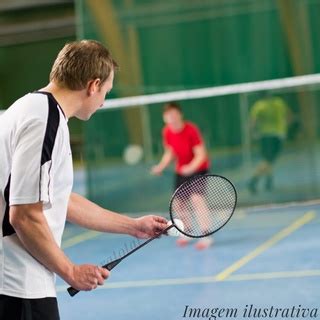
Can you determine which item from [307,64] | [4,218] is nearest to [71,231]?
[307,64]

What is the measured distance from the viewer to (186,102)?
34.6 ft

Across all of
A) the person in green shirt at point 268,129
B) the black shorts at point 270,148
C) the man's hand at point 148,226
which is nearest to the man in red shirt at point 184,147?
the person in green shirt at point 268,129

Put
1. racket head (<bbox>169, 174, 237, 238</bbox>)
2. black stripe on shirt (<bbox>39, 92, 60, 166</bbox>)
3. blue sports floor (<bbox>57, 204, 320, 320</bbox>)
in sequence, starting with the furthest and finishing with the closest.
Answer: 1. blue sports floor (<bbox>57, 204, 320, 320</bbox>)
2. racket head (<bbox>169, 174, 237, 238</bbox>)
3. black stripe on shirt (<bbox>39, 92, 60, 166</bbox>)

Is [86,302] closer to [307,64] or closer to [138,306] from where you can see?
[138,306]

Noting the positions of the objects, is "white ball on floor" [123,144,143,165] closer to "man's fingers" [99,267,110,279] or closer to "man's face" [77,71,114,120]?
"man's face" [77,71,114,120]

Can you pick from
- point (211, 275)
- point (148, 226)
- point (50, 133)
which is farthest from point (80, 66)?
point (211, 275)

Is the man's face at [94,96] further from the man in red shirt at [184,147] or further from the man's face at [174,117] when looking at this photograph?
the man's face at [174,117]

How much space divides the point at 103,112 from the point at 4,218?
8.33 m

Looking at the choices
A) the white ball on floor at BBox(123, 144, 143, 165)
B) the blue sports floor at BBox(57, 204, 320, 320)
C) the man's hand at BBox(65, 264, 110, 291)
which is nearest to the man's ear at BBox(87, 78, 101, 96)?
the man's hand at BBox(65, 264, 110, 291)

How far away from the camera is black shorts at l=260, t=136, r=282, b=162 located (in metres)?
10.5

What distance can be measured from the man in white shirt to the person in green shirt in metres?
8.08

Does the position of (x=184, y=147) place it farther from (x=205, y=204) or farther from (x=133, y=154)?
(x=205, y=204)

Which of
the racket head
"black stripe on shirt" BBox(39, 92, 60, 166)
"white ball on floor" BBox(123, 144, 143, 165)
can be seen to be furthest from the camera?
"white ball on floor" BBox(123, 144, 143, 165)

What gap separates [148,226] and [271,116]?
7804 mm
